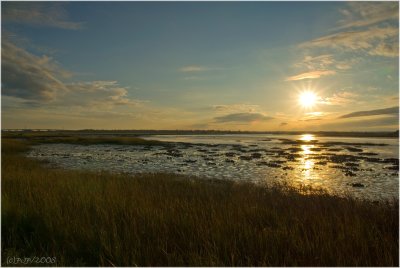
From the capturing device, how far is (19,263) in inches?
205

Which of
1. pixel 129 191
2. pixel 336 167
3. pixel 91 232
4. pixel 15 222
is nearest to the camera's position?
pixel 91 232

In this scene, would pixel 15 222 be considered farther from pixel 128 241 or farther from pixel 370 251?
pixel 370 251

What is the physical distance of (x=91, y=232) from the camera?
244 inches

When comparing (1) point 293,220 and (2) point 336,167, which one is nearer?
(1) point 293,220

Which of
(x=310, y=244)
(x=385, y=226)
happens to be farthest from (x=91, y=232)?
(x=385, y=226)

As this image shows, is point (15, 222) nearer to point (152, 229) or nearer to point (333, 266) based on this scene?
point (152, 229)

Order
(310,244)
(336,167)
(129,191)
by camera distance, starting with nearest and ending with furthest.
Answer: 1. (310,244)
2. (129,191)
3. (336,167)

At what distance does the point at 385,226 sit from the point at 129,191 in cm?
772

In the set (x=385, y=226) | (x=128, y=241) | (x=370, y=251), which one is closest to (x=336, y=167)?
(x=385, y=226)

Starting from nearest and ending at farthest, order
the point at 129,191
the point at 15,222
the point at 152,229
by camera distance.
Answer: the point at 152,229 → the point at 15,222 → the point at 129,191

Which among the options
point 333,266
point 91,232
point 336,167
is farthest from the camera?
point 336,167

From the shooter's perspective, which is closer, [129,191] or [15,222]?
[15,222]

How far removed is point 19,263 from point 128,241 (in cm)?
180

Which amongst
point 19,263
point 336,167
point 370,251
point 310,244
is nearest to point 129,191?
point 19,263
